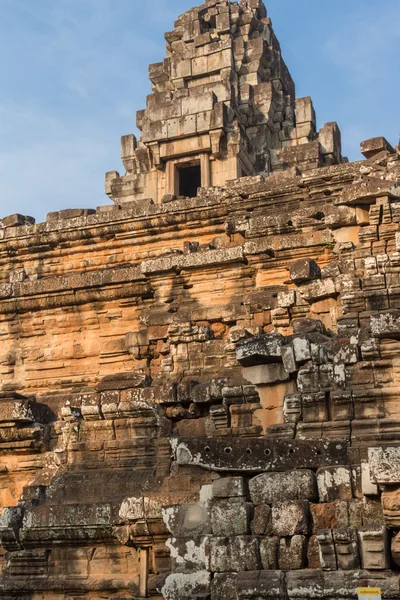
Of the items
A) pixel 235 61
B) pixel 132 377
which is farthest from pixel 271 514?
pixel 235 61

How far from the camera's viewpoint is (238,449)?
8.33 metres


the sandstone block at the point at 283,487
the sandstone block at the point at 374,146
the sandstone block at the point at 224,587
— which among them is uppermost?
the sandstone block at the point at 374,146

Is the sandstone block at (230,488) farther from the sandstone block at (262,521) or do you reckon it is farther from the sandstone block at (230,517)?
the sandstone block at (262,521)

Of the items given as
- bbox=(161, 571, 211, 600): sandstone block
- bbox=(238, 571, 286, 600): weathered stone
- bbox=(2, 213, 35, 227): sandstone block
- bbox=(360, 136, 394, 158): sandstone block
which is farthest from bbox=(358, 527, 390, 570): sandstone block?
bbox=(2, 213, 35, 227): sandstone block

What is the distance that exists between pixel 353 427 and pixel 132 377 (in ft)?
13.8

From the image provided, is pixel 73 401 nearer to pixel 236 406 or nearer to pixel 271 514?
pixel 236 406

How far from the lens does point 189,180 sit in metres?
28.7

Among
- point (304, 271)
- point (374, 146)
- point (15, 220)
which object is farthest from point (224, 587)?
point (15, 220)

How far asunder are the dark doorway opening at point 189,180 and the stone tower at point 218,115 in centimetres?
3

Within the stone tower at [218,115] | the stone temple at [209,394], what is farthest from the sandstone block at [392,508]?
the stone tower at [218,115]

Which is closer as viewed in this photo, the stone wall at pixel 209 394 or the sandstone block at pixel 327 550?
the sandstone block at pixel 327 550

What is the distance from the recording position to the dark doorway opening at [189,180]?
1094 inches

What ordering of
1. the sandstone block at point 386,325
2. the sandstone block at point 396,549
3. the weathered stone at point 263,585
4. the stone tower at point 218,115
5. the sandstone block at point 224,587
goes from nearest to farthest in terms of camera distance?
the sandstone block at point 396,549
the weathered stone at point 263,585
the sandstone block at point 224,587
the sandstone block at point 386,325
the stone tower at point 218,115

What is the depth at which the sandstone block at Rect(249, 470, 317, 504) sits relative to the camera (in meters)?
7.87
